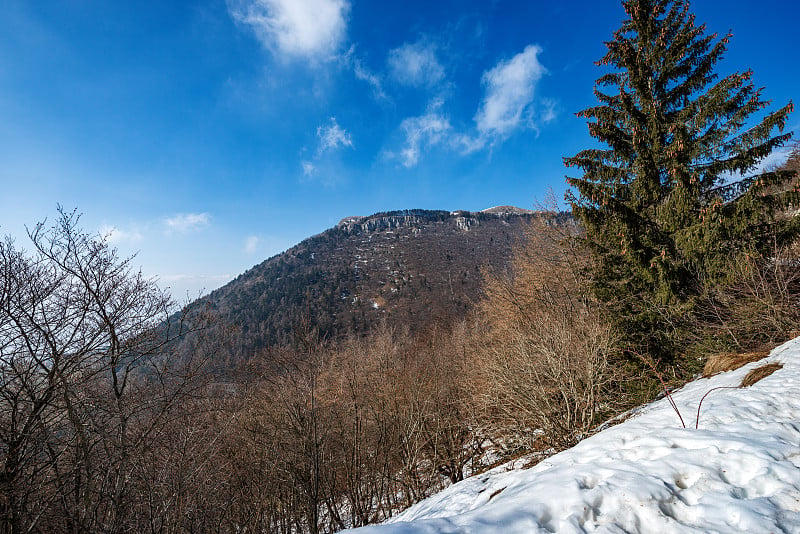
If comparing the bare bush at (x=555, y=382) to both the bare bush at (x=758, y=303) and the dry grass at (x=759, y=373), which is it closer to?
the bare bush at (x=758, y=303)

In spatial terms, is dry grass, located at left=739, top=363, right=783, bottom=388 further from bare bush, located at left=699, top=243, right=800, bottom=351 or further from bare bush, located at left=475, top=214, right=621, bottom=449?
bare bush, located at left=475, top=214, right=621, bottom=449

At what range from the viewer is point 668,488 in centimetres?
277

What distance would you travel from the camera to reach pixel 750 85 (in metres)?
7.52

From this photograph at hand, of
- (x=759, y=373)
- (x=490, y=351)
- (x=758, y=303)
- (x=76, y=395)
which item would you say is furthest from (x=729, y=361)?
(x=76, y=395)

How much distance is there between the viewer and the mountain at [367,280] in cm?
8475

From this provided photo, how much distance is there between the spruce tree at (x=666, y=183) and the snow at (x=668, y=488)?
5027mm

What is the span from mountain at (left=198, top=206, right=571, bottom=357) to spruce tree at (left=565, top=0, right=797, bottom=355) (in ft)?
151

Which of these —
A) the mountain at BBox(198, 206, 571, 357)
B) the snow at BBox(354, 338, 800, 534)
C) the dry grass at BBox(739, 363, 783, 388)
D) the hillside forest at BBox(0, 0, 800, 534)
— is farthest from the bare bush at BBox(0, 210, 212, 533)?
the mountain at BBox(198, 206, 571, 357)

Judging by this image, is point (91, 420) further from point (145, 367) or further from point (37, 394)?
point (145, 367)

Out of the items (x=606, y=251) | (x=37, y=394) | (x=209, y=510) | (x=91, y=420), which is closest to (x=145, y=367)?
(x=91, y=420)

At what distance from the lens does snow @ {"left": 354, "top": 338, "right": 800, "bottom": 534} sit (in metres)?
2.40

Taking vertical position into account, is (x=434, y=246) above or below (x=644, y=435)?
above

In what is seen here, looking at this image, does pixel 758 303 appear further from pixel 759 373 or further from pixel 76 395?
pixel 76 395

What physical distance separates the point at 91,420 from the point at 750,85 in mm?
17949
